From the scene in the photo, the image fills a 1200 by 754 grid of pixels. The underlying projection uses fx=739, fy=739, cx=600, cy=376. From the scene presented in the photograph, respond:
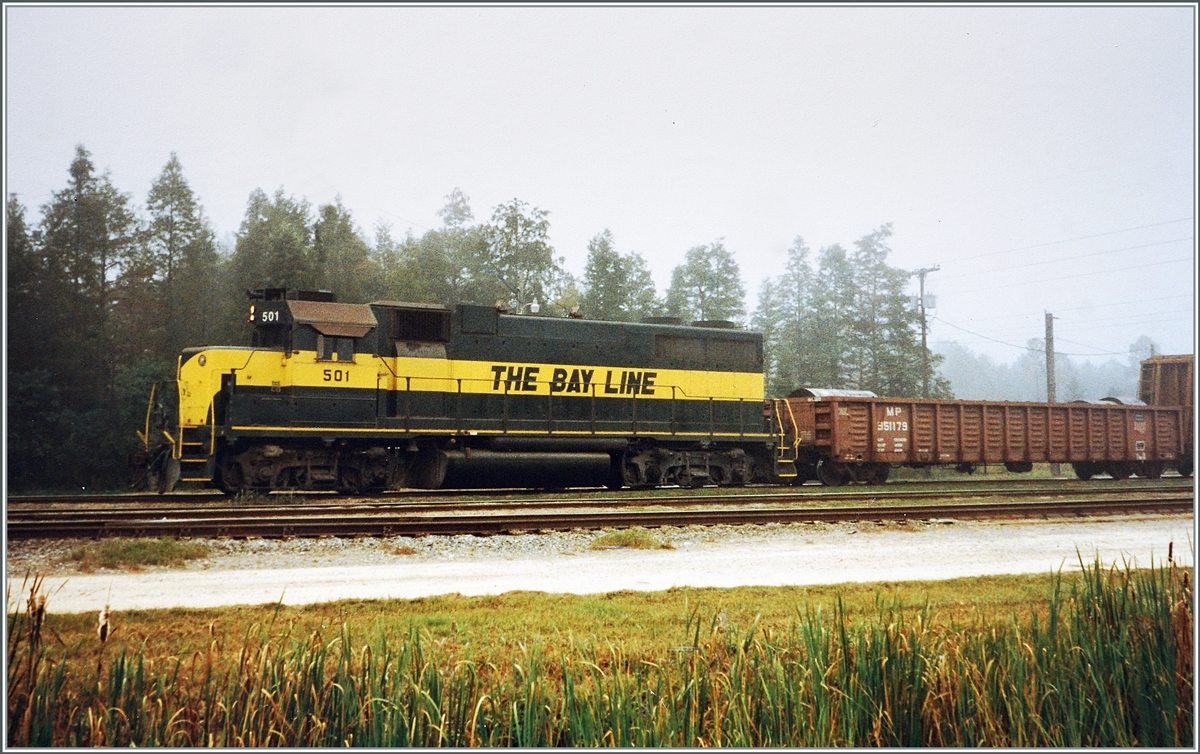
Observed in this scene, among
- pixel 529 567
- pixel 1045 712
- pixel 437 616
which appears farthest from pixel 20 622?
pixel 529 567

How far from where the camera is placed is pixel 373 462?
16.1m

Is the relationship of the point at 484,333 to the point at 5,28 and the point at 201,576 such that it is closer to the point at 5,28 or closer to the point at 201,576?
the point at 201,576

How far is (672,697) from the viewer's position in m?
2.97

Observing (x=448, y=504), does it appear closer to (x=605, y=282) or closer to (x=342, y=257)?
(x=342, y=257)

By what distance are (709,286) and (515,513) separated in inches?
930

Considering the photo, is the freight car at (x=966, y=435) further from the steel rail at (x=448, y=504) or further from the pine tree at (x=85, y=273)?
the pine tree at (x=85, y=273)

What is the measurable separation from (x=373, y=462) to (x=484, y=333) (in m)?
3.73

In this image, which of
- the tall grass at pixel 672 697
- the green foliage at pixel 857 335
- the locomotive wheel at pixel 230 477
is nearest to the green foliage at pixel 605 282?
the green foliage at pixel 857 335

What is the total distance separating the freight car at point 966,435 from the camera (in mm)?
20859

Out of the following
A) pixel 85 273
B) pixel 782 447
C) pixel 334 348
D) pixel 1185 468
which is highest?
pixel 85 273

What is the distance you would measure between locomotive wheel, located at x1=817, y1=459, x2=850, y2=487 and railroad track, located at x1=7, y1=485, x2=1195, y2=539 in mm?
4571

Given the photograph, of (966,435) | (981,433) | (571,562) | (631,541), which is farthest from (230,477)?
(981,433)

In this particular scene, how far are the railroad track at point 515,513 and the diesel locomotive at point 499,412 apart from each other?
156cm

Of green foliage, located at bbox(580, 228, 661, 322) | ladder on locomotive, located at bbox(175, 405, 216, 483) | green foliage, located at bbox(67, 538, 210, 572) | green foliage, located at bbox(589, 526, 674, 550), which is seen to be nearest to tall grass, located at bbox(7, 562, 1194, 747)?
green foliage, located at bbox(67, 538, 210, 572)
